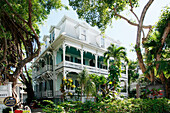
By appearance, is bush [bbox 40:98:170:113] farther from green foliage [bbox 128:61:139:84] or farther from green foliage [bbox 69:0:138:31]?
green foliage [bbox 128:61:139:84]

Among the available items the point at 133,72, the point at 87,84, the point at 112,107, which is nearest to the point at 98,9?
the point at 87,84

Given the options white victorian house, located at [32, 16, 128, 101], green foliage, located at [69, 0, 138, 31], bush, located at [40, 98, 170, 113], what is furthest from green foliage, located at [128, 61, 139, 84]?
bush, located at [40, 98, 170, 113]

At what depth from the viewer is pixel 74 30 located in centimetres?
1836

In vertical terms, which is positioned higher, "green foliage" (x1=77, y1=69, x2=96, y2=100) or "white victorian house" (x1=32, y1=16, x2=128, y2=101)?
"white victorian house" (x1=32, y1=16, x2=128, y2=101)

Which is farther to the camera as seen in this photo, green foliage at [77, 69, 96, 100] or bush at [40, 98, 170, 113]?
green foliage at [77, 69, 96, 100]

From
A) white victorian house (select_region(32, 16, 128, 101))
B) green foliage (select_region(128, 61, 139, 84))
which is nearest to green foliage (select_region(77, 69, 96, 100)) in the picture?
white victorian house (select_region(32, 16, 128, 101))

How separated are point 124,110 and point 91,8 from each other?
8136 mm

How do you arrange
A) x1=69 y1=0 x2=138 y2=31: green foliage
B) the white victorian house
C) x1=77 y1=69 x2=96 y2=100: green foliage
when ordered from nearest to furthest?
x1=69 y1=0 x2=138 y2=31: green foliage
x1=77 y1=69 x2=96 y2=100: green foliage
the white victorian house

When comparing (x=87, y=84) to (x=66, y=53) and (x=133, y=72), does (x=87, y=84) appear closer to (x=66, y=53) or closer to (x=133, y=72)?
(x=66, y=53)

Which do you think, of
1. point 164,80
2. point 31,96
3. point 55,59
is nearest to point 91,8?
point 164,80

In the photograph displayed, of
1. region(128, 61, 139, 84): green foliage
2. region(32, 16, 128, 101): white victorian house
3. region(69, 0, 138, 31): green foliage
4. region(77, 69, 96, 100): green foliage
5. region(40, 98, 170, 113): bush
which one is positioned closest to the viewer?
region(40, 98, 170, 113): bush

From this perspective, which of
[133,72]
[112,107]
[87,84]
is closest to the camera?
[112,107]

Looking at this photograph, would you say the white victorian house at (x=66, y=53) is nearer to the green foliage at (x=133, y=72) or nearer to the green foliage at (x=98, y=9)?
the green foliage at (x=98, y=9)

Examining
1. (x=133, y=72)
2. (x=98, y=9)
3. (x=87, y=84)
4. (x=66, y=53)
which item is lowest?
(x=87, y=84)
